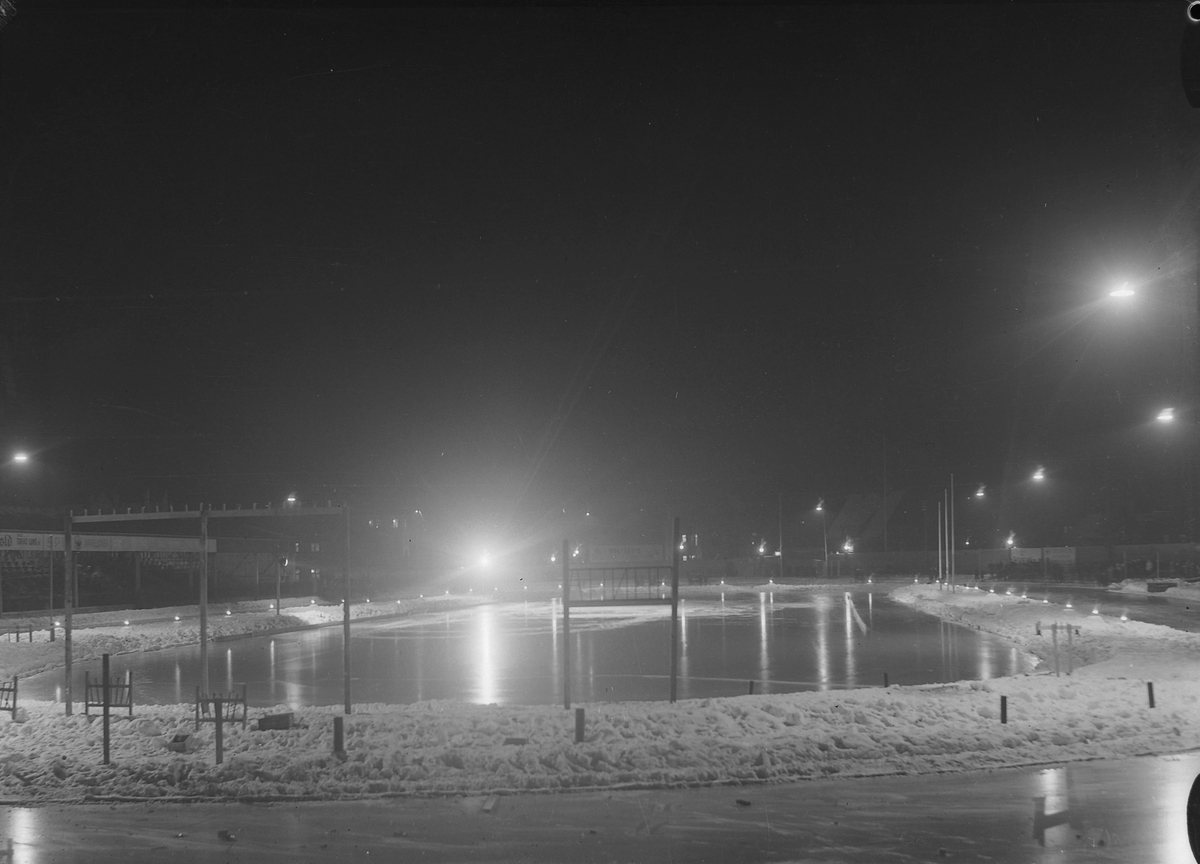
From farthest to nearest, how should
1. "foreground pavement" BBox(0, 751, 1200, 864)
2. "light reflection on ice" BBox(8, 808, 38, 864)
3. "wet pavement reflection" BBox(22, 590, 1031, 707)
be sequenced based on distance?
"wet pavement reflection" BBox(22, 590, 1031, 707)
"light reflection on ice" BBox(8, 808, 38, 864)
"foreground pavement" BBox(0, 751, 1200, 864)

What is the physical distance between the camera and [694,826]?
1029cm

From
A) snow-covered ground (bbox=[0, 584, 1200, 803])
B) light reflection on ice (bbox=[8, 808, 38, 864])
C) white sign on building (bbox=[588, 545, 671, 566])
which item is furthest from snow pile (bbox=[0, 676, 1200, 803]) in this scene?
white sign on building (bbox=[588, 545, 671, 566])

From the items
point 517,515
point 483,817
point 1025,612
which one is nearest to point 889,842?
point 483,817

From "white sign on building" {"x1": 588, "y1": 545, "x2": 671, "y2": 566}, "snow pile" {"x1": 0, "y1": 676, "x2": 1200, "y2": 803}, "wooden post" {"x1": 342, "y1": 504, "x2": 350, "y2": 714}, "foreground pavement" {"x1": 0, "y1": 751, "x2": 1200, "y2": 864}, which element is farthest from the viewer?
"white sign on building" {"x1": 588, "y1": 545, "x2": 671, "y2": 566}

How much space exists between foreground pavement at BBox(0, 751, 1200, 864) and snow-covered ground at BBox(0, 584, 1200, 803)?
0.55m

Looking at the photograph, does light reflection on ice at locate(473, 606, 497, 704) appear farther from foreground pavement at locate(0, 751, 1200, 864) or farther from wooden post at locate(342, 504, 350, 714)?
foreground pavement at locate(0, 751, 1200, 864)

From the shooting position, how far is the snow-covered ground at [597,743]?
1237 centimetres

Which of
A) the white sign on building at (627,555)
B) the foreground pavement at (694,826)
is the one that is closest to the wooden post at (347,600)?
the foreground pavement at (694,826)

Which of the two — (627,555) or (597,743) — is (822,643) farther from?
(627,555)

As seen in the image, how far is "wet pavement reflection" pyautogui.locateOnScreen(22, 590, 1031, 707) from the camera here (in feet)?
73.2

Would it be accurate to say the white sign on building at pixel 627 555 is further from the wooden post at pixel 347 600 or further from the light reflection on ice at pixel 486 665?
the wooden post at pixel 347 600

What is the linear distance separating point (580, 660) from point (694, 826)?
18.4 metres

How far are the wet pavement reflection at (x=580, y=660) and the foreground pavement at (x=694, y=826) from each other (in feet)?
28.6

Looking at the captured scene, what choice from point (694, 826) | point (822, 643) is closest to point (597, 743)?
point (694, 826)
